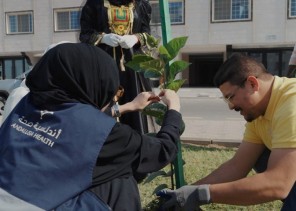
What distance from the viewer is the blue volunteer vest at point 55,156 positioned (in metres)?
1.59

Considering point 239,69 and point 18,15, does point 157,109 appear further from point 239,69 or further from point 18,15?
point 18,15

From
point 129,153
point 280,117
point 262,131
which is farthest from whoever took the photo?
point 262,131

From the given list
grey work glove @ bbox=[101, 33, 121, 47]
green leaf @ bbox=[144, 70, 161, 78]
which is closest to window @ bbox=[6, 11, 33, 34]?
grey work glove @ bbox=[101, 33, 121, 47]

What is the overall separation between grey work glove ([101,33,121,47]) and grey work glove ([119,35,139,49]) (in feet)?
0.11

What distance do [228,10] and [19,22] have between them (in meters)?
13.0

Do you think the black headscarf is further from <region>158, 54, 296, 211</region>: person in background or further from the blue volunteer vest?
<region>158, 54, 296, 211</region>: person in background

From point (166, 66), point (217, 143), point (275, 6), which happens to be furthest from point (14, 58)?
point (166, 66)

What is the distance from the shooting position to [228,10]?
79.0 feet

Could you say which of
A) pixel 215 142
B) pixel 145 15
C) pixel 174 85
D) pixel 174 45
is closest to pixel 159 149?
pixel 174 85

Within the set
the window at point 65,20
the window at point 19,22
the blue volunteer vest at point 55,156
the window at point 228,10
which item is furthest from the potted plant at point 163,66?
the window at point 19,22

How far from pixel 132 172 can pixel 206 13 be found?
2288cm

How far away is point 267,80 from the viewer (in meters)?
2.05

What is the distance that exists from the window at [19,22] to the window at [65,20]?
204 cm

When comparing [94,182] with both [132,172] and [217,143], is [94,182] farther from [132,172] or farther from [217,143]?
[217,143]
